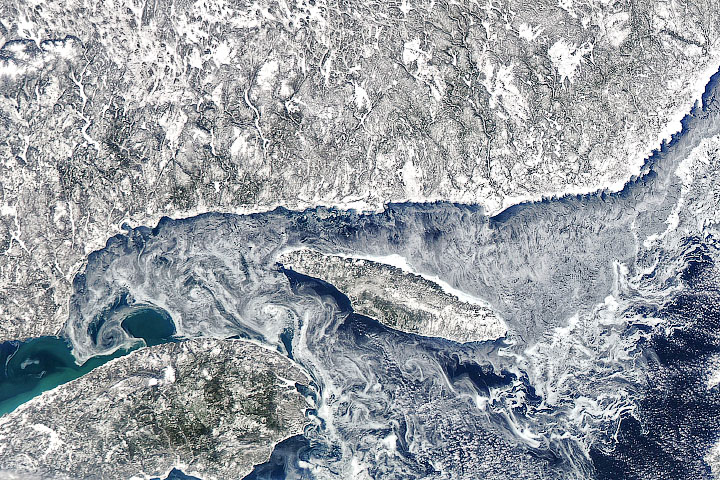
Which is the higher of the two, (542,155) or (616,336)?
(542,155)

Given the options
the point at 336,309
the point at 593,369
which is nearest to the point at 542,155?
the point at 593,369

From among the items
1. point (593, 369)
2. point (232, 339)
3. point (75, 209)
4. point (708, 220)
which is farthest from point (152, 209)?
point (708, 220)

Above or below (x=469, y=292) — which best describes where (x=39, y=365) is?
below

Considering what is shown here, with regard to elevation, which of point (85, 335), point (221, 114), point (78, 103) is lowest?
point (85, 335)

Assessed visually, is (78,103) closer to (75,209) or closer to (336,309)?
(75,209)

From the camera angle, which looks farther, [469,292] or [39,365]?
[469,292]

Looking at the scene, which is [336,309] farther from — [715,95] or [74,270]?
[715,95]
